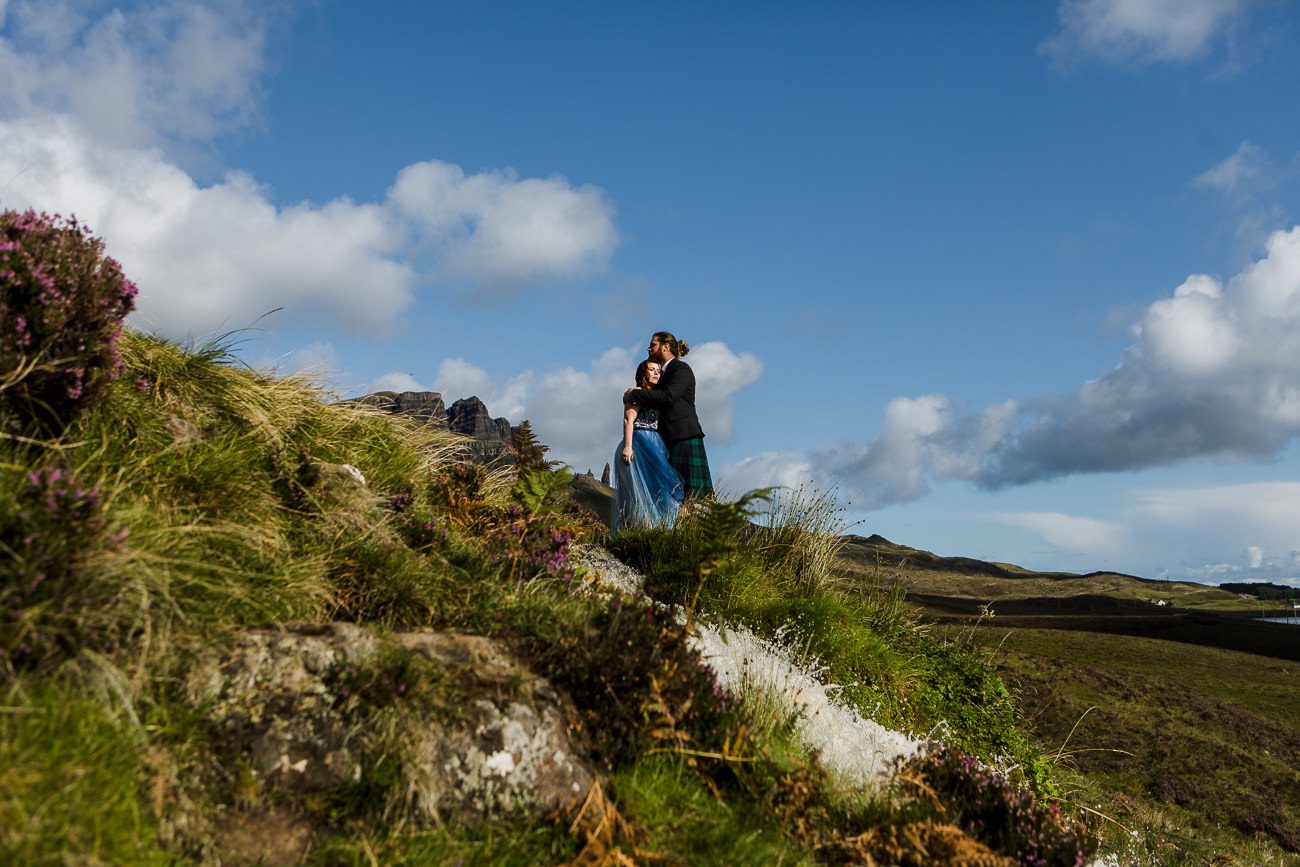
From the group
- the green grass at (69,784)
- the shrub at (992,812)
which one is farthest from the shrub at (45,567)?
the shrub at (992,812)

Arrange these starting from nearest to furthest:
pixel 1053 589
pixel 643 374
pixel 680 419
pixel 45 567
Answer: pixel 45 567
pixel 680 419
pixel 643 374
pixel 1053 589

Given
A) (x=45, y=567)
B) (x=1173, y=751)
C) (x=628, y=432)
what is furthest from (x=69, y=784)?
(x=1173, y=751)

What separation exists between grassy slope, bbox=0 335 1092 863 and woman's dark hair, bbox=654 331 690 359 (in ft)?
18.5

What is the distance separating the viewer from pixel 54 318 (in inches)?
187

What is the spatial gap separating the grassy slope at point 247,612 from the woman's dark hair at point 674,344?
5.64 m

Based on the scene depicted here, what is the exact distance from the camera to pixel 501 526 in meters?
6.93

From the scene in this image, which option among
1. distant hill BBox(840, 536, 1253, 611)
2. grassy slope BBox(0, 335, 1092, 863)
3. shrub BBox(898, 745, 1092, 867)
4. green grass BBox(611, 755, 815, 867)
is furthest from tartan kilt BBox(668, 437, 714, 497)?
distant hill BBox(840, 536, 1253, 611)

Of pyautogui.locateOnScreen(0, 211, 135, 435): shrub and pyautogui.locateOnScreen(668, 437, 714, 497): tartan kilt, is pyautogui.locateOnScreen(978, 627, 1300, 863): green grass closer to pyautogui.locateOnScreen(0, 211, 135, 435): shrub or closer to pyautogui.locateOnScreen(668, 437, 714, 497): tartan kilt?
pyautogui.locateOnScreen(668, 437, 714, 497): tartan kilt

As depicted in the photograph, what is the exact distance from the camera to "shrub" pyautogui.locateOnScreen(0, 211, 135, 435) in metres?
4.62

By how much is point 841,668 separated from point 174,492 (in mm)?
6597

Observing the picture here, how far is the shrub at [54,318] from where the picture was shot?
15.2 feet

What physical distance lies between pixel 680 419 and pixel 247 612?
28.4 ft

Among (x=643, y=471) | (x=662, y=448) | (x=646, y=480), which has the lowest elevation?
(x=646, y=480)

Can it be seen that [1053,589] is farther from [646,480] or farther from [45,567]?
[45,567]
